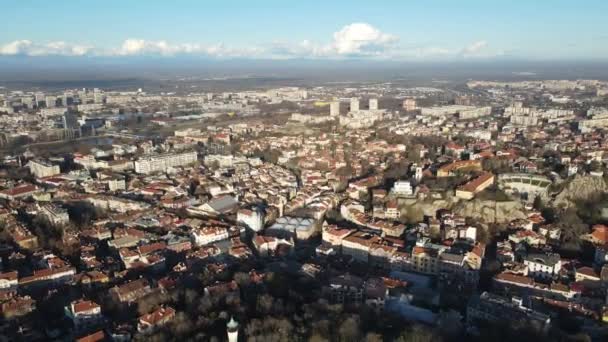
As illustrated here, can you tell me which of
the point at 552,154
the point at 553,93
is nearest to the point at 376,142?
the point at 552,154

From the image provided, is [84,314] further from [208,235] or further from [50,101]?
[50,101]

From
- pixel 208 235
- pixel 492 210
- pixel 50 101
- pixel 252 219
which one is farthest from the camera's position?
pixel 50 101

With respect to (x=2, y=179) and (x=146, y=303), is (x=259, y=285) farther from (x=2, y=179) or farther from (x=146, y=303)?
(x=2, y=179)

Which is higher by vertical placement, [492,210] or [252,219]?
[492,210]

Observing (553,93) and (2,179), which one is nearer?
(2,179)

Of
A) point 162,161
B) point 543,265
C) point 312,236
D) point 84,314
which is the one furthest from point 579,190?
point 162,161

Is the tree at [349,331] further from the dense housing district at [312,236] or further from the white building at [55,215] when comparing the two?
the white building at [55,215]

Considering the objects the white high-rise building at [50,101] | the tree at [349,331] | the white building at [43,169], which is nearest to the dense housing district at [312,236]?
the tree at [349,331]
